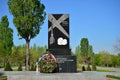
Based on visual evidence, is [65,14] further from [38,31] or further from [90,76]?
[38,31]

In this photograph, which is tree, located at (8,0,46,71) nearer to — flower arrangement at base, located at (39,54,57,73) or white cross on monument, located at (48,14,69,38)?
white cross on monument, located at (48,14,69,38)

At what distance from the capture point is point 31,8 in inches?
1401

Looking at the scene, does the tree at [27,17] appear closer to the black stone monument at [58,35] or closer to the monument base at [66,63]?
the black stone monument at [58,35]

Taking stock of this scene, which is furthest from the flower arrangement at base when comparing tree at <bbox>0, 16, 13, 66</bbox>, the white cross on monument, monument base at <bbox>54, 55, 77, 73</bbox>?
tree at <bbox>0, 16, 13, 66</bbox>

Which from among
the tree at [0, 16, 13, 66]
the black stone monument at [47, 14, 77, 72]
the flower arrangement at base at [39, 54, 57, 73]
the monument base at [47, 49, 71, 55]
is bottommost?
the flower arrangement at base at [39, 54, 57, 73]

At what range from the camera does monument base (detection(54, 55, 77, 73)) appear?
19516 millimetres

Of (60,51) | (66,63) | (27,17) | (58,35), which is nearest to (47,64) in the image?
(66,63)

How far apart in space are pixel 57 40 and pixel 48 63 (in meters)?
2.69

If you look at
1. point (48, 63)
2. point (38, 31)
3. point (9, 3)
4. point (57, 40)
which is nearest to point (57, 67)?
point (48, 63)

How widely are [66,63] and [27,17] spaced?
16.7 metres

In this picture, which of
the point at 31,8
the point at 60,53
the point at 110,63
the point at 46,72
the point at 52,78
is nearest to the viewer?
the point at 52,78

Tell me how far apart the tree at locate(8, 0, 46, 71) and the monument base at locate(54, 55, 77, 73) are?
52.2 ft

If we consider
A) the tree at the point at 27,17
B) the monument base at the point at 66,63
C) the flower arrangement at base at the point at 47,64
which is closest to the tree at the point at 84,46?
the tree at the point at 27,17

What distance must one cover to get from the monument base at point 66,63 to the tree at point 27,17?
15899 mm
